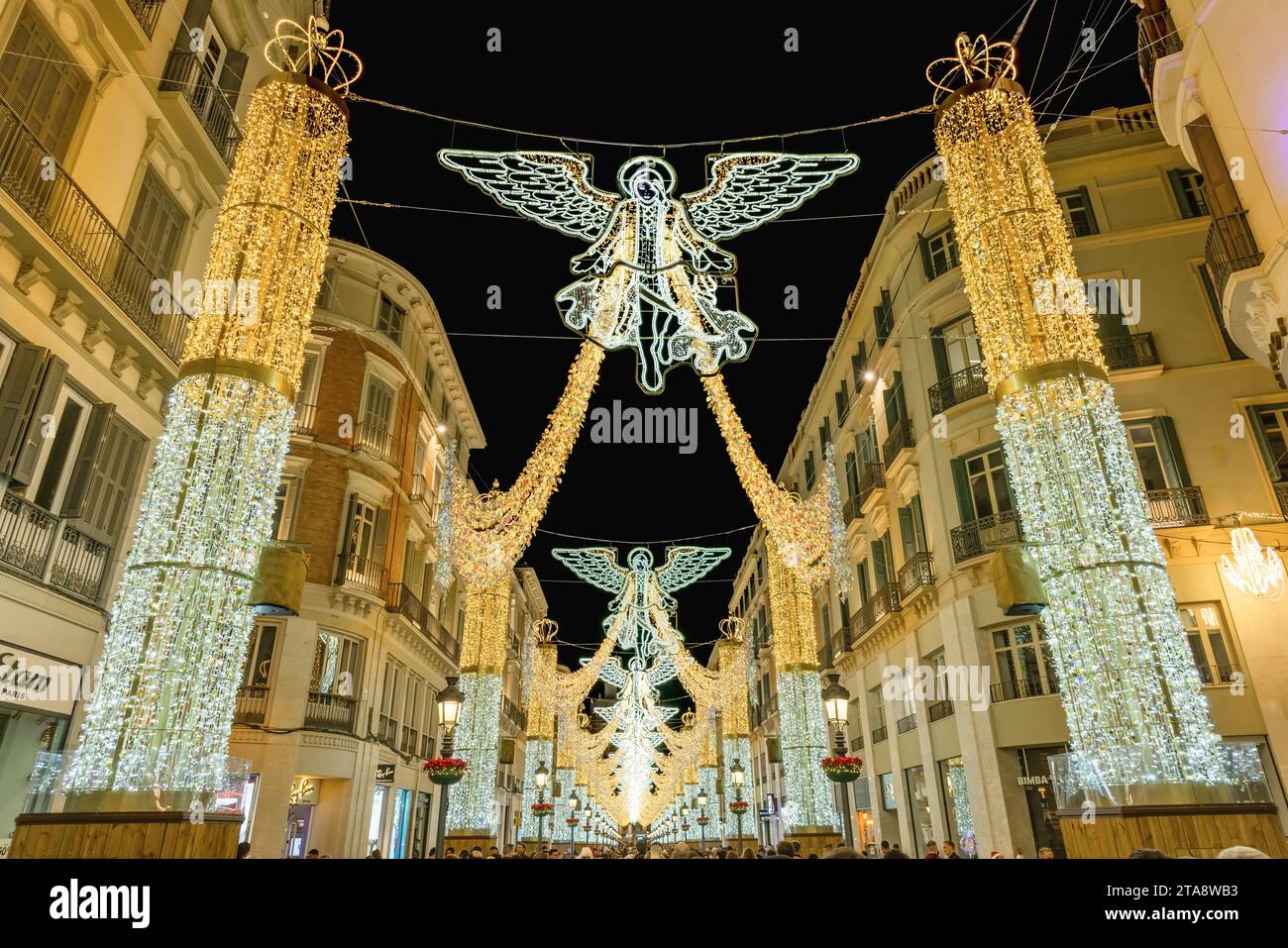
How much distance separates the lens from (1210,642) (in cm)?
1480

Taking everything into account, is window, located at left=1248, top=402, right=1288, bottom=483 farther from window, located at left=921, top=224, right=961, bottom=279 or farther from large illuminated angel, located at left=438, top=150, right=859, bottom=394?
large illuminated angel, located at left=438, top=150, right=859, bottom=394

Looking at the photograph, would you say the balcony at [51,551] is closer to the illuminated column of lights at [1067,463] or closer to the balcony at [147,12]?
the balcony at [147,12]

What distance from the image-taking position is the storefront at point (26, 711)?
920 cm

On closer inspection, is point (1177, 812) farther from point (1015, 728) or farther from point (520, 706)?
point (520, 706)

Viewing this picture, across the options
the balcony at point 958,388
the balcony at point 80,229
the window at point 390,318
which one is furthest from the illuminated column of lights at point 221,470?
the balcony at point 958,388

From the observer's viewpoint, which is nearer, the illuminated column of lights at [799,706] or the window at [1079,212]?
the illuminated column of lights at [799,706]

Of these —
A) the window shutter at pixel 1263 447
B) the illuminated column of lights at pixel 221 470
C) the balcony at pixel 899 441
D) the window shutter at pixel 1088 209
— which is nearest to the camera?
the illuminated column of lights at pixel 221 470

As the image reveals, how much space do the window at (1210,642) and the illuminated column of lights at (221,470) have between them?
16.8m

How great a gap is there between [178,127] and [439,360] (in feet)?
50.3

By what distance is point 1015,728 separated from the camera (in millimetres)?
A: 15875

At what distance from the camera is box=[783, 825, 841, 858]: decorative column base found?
575 inches

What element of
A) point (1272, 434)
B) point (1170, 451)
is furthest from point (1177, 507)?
point (1272, 434)

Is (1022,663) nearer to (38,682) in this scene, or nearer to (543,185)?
(543,185)

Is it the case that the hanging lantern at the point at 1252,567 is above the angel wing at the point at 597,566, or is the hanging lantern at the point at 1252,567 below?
below
